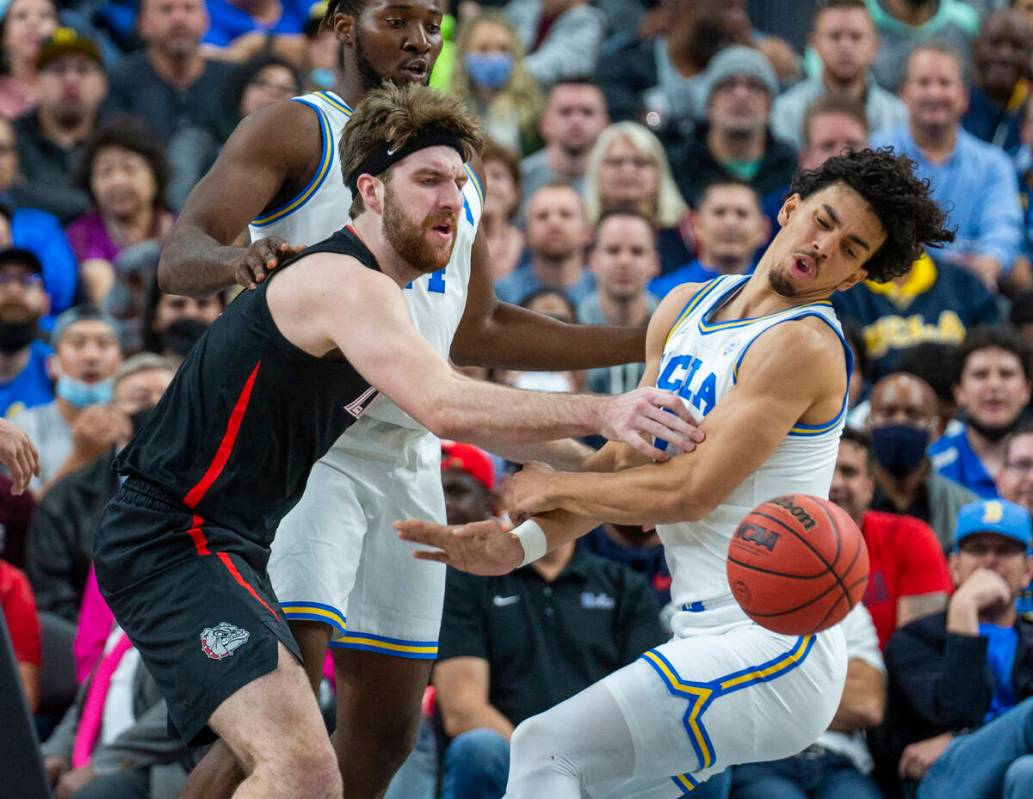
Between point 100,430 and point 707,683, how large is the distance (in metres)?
4.64

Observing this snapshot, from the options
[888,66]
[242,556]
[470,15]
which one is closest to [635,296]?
[470,15]

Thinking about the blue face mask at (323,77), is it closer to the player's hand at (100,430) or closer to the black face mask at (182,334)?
the black face mask at (182,334)

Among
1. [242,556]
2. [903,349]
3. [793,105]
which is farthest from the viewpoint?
[793,105]

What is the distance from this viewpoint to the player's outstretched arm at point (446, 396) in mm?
4488

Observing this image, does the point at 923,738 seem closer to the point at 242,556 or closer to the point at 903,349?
the point at 903,349

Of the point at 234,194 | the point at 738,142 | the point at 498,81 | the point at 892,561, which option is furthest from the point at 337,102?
the point at 498,81

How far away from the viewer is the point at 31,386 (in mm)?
9852

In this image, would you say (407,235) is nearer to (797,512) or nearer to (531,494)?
(531,494)

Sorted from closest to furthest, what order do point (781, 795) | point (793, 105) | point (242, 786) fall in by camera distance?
point (242, 786) < point (781, 795) < point (793, 105)

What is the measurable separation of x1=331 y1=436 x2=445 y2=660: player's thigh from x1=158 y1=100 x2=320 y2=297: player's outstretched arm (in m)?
0.84

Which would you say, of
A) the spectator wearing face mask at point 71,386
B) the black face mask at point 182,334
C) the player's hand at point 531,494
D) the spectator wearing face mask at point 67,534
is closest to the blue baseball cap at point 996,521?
the player's hand at point 531,494

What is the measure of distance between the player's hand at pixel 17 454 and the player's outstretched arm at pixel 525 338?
1.61m

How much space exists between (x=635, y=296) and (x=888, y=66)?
416cm

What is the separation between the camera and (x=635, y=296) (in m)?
9.78
